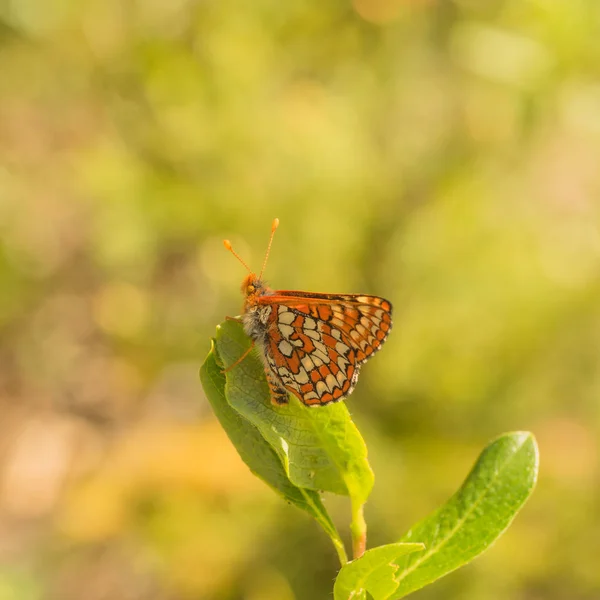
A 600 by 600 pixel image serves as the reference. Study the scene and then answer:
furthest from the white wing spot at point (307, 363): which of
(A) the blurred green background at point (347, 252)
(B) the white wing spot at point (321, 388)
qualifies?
(A) the blurred green background at point (347, 252)

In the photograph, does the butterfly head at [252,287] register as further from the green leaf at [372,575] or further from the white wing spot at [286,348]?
the green leaf at [372,575]

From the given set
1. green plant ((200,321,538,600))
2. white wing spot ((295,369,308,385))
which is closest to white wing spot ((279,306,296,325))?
white wing spot ((295,369,308,385))

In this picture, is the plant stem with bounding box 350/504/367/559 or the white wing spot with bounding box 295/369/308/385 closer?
the plant stem with bounding box 350/504/367/559

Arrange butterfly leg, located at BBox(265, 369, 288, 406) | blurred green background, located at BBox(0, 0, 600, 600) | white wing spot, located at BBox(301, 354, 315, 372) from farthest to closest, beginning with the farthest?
blurred green background, located at BBox(0, 0, 600, 600) → white wing spot, located at BBox(301, 354, 315, 372) → butterfly leg, located at BBox(265, 369, 288, 406)

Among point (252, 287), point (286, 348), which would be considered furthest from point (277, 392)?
point (252, 287)

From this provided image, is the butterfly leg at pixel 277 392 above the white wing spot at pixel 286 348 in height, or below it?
below

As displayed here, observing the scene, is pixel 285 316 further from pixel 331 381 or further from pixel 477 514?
pixel 477 514

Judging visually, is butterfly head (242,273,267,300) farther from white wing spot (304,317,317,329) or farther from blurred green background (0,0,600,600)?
blurred green background (0,0,600,600)

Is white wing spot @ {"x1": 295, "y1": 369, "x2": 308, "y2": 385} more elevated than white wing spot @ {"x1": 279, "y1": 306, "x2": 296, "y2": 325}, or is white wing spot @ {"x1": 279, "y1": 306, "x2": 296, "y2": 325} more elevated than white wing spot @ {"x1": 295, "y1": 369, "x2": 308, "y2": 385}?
white wing spot @ {"x1": 279, "y1": 306, "x2": 296, "y2": 325}
